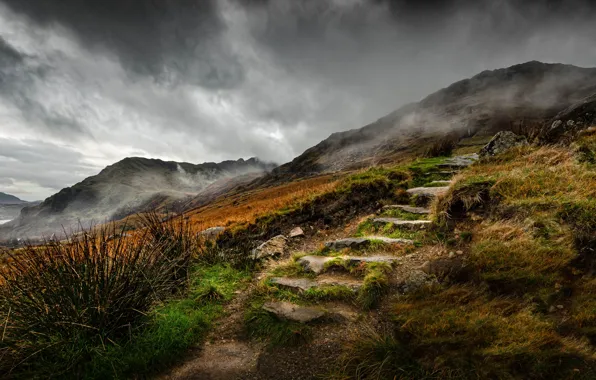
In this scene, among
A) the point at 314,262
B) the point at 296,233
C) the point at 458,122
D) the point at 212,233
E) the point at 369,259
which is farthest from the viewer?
the point at 458,122

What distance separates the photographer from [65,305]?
13.6 feet

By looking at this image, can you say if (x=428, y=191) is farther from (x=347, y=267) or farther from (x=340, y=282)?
(x=340, y=282)

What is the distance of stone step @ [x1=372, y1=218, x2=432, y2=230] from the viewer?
7.44 m

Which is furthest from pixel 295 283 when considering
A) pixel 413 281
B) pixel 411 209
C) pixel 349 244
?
pixel 411 209

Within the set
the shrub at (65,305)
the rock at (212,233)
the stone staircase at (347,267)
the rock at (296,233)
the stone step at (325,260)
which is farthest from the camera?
the rock at (212,233)

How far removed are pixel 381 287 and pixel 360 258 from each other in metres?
1.33

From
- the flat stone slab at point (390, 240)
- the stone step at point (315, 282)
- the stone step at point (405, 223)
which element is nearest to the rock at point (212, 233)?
the stone step at point (315, 282)

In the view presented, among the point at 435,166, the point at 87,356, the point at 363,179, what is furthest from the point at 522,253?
the point at 435,166

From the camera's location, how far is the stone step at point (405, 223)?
7438mm

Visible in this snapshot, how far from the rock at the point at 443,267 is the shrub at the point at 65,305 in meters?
4.78

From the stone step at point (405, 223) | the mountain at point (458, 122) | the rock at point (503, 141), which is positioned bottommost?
the stone step at point (405, 223)

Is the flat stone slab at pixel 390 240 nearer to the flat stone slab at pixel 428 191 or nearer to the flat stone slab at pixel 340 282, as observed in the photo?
the flat stone slab at pixel 340 282

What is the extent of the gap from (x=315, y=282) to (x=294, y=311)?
1.08 meters

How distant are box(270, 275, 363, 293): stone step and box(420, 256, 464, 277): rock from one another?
1.23 meters
